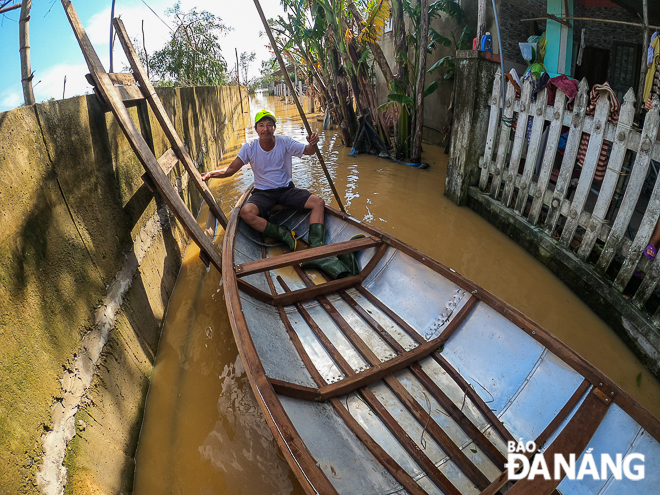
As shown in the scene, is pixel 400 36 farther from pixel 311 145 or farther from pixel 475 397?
pixel 475 397

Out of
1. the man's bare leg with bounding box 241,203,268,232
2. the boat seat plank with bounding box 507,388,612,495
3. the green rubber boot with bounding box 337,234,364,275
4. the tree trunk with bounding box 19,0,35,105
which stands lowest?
the boat seat plank with bounding box 507,388,612,495

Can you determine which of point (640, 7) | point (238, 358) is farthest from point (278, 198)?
point (640, 7)

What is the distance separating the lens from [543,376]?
2.01 metres

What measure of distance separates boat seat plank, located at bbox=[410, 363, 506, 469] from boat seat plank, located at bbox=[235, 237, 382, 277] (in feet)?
3.73

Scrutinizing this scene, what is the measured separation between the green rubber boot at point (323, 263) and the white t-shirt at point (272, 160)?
0.82m

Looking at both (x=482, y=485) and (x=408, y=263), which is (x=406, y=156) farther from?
(x=482, y=485)

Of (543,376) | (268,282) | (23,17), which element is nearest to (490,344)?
(543,376)

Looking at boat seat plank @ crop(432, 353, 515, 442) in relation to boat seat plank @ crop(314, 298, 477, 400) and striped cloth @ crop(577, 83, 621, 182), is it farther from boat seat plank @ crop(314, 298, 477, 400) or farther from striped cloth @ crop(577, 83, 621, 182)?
striped cloth @ crop(577, 83, 621, 182)

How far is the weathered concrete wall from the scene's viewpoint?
1.50 metres

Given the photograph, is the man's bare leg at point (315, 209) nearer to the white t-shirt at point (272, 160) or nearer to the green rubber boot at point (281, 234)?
the green rubber boot at point (281, 234)

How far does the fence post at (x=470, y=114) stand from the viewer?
445cm

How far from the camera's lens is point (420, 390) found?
2.31 metres

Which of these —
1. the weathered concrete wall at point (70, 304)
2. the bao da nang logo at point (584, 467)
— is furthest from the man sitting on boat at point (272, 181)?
the bao da nang logo at point (584, 467)

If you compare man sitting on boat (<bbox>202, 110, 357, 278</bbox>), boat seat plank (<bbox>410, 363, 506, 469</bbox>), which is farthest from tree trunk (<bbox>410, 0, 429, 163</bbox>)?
boat seat plank (<bbox>410, 363, 506, 469</bbox>)
